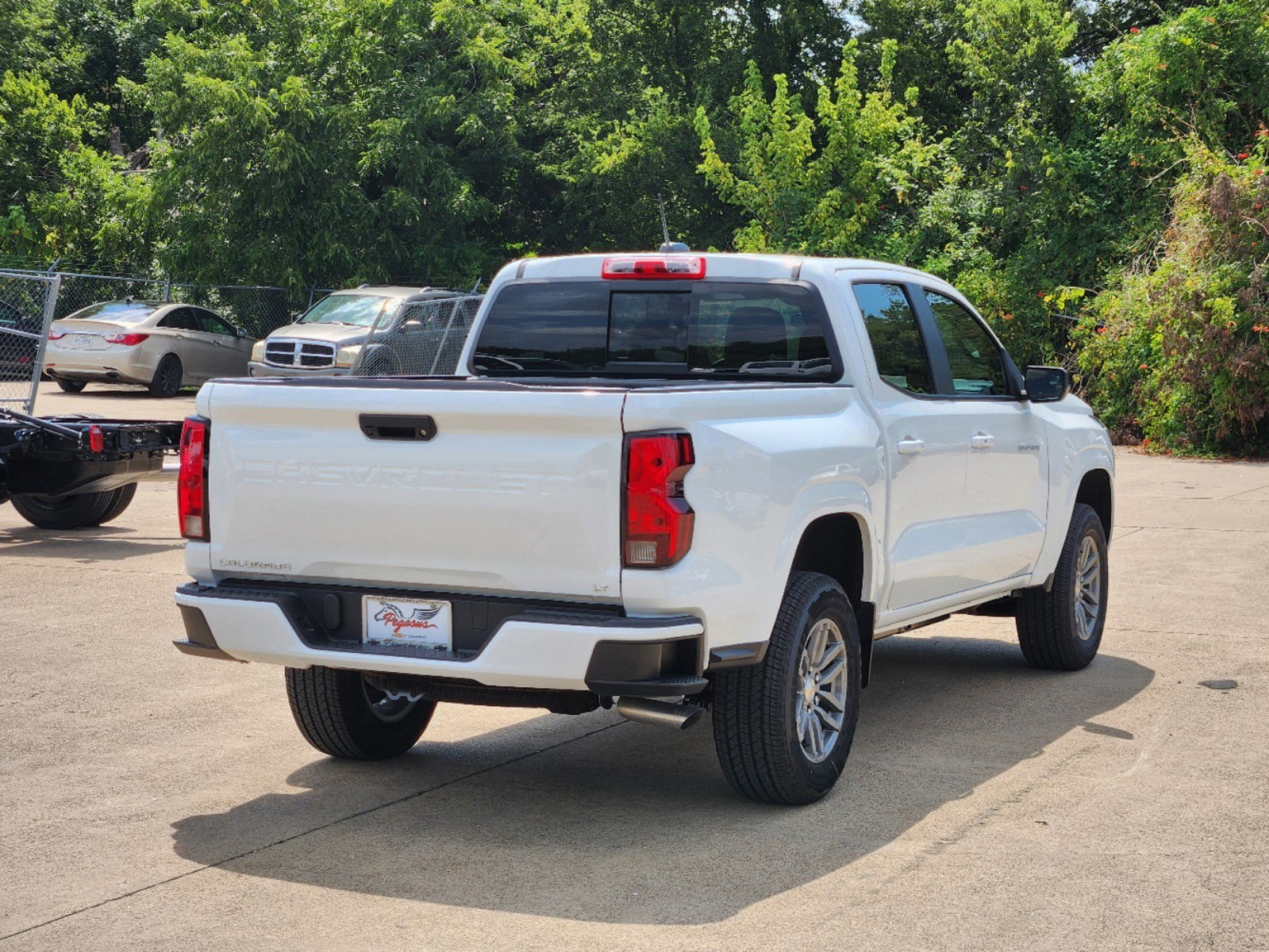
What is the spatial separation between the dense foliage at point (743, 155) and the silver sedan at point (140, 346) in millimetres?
3579

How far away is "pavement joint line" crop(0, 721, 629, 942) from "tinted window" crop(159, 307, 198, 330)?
71.3ft

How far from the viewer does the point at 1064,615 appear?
789cm

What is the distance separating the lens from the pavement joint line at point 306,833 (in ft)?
14.8

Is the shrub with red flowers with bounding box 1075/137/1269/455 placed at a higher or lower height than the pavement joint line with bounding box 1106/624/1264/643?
higher

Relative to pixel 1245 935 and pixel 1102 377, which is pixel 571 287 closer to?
pixel 1245 935

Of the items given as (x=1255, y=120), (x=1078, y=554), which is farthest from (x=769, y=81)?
(x=1078, y=554)

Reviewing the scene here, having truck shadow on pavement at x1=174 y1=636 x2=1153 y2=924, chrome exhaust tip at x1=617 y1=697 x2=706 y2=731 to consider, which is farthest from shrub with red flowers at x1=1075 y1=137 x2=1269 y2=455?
chrome exhaust tip at x1=617 y1=697 x2=706 y2=731

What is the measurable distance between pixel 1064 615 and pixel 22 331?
8.42 metres

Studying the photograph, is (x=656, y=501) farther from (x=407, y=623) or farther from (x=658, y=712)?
(x=407, y=623)

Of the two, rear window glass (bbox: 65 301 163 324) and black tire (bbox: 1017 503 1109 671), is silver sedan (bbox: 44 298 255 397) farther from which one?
black tire (bbox: 1017 503 1109 671)

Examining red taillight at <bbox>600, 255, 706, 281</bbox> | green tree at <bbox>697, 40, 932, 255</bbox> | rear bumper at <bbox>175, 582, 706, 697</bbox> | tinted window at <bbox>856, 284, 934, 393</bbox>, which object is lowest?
rear bumper at <bbox>175, 582, 706, 697</bbox>

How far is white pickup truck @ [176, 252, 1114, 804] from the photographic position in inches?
193

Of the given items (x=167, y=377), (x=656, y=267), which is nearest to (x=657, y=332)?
(x=656, y=267)

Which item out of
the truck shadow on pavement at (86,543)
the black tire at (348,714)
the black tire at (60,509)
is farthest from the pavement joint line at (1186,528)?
the black tire at (348,714)
